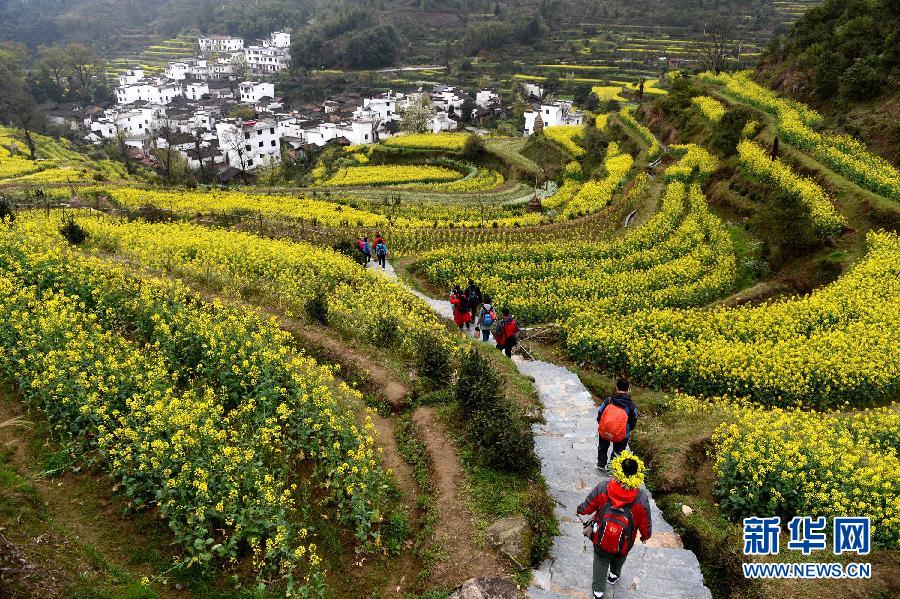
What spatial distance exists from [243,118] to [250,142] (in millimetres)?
15863

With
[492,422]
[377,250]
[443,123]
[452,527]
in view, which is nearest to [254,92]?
[443,123]

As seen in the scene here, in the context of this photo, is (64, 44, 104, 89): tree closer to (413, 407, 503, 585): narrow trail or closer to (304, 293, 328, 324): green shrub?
(304, 293, 328, 324): green shrub

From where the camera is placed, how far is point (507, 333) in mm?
15367

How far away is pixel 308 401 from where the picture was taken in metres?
11.1

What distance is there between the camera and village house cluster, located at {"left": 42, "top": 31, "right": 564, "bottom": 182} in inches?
3135

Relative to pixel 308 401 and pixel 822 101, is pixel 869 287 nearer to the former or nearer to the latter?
pixel 308 401

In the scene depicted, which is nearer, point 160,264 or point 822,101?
point 160,264

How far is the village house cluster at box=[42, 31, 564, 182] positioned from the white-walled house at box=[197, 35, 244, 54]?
38003 millimetres

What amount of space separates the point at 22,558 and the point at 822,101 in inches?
1766

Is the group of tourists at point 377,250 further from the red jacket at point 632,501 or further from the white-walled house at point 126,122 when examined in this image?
the white-walled house at point 126,122

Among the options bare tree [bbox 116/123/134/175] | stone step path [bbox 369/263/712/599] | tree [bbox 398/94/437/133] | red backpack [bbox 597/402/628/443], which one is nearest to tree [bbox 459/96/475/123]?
tree [bbox 398/94/437/133]

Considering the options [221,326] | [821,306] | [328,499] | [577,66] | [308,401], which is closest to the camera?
[328,499]

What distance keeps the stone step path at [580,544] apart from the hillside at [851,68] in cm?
2573

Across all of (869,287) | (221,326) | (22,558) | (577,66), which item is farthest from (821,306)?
(577,66)
